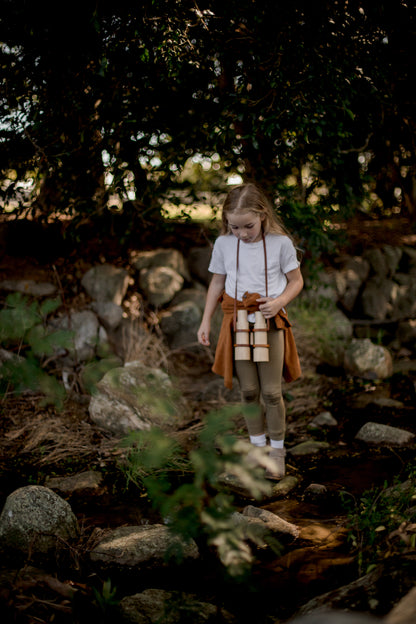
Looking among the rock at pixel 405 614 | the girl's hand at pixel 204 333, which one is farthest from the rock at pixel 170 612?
the girl's hand at pixel 204 333

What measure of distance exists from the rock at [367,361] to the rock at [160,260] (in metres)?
2.21

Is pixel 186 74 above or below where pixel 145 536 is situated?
above

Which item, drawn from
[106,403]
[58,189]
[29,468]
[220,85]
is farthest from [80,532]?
[220,85]

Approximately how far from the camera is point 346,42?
11.7 ft

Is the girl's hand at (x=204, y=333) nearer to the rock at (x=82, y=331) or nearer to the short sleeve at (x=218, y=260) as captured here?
the short sleeve at (x=218, y=260)

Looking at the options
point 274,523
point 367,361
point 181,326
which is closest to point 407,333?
point 367,361

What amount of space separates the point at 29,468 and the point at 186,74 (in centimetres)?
344

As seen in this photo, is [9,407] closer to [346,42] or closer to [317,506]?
[317,506]

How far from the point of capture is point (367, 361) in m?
5.29

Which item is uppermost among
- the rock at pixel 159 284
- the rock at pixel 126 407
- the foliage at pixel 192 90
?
the foliage at pixel 192 90

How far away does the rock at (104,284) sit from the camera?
209 inches

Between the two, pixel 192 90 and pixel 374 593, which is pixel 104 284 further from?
pixel 374 593

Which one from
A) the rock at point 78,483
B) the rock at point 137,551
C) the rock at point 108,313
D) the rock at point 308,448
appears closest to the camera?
the rock at point 137,551

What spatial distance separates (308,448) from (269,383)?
0.84m
